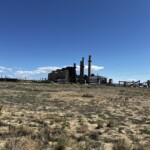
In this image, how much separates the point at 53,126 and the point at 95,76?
73642 millimetres

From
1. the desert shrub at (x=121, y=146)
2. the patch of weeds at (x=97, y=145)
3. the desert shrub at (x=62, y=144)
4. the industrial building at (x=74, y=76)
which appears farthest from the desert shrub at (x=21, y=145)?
the industrial building at (x=74, y=76)

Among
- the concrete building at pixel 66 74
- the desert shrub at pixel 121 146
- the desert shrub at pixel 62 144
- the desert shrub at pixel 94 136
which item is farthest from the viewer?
the concrete building at pixel 66 74

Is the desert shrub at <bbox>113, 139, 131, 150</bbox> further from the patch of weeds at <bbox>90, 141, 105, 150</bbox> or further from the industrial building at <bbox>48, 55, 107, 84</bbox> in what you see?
the industrial building at <bbox>48, 55, 107, 84</bbox>

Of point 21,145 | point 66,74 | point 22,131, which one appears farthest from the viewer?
point 66,74

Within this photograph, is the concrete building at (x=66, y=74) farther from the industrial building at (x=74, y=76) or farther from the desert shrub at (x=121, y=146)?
the desert shrub at (x=121, y=146)

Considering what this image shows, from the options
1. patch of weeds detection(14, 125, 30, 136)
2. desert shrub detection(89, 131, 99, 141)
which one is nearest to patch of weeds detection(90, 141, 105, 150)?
desert shrub detection(89, 131, 99, 141)

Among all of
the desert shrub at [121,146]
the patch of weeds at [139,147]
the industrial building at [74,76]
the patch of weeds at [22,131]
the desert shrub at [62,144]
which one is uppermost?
the industrial building at [74,76]

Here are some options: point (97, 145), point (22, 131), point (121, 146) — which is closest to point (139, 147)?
point (121, 146)

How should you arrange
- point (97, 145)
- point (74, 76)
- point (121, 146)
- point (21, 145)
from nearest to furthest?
point (21, 145) → point (121, 146) → point (97, 145) → point (74, 76)

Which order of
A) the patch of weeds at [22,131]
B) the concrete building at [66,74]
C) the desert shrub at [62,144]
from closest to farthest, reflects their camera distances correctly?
the desert shrub at [62,144] → the patch of weeds at [22,131] → the concrete building at [66,74]

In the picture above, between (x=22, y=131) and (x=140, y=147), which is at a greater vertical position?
(x=22, y=131)

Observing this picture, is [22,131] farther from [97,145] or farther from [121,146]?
[121,146]

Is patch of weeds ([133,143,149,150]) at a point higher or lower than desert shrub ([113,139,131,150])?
lower

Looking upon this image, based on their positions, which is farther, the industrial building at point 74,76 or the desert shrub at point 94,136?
the industrial building at point 74,76
